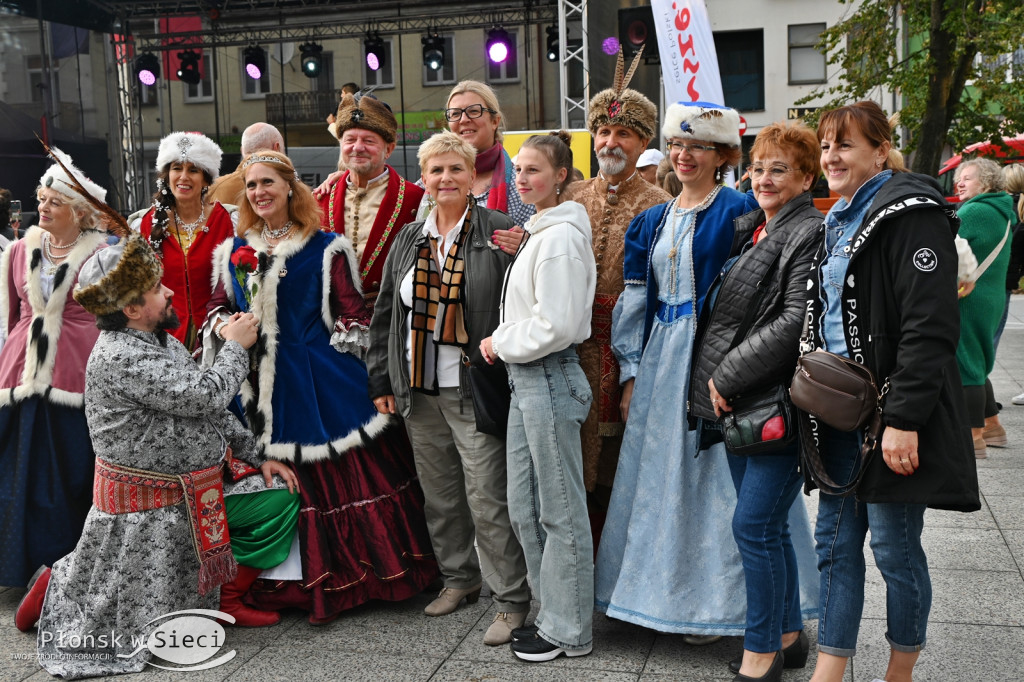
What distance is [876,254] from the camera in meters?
2.72

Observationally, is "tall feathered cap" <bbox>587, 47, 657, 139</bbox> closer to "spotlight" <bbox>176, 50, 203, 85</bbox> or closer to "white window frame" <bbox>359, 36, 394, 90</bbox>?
"spotlight" <bbox>176, 50, 203, 85</bbox>

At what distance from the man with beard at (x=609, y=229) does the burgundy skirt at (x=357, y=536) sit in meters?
0.81

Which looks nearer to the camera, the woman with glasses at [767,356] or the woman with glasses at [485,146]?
the woman with glasses at [767,356]

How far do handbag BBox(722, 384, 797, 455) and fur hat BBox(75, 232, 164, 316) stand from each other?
2082mm

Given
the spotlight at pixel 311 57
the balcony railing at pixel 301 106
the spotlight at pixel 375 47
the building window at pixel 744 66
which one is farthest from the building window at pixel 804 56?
the spotlight at pixel 311 57

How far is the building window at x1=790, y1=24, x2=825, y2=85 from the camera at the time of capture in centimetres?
2852

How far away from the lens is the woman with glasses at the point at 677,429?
3469 mm

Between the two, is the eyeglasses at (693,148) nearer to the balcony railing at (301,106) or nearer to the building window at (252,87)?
the balcony railing at (301,106)

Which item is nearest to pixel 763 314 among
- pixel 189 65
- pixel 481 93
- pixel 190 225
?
pixel 481 93

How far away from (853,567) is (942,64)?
32.5 feet

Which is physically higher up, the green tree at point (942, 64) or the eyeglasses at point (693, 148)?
the green tree at point (942, 64)

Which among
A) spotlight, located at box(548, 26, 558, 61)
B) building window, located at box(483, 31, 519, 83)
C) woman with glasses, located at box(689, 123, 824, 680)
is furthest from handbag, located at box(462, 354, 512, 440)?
building window, located at box(483, 31, 519, 83)

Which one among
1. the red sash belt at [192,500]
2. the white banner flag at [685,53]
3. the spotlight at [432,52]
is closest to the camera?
the red sash belt at [192,500]

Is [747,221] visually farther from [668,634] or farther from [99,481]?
[99,481]
